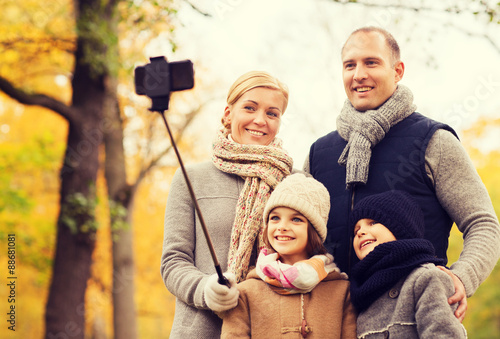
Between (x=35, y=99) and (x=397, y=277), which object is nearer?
(x=397, y=277)

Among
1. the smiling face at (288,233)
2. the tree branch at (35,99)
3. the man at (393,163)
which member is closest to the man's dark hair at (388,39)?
the man at (393,163)

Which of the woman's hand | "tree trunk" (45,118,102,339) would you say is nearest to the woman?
the woman's hand

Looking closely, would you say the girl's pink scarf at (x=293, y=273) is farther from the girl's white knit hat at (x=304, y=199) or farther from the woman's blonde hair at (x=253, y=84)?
the woman's blonde hair at (x=253, y=84)

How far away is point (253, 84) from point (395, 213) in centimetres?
104

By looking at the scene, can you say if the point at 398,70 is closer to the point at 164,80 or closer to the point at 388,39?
the point at 388,39

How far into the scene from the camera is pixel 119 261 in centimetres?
1122

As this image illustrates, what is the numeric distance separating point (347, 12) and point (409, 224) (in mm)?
9835

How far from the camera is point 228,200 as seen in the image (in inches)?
120

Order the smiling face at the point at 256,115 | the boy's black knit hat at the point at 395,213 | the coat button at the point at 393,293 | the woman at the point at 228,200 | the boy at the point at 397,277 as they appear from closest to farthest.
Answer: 1. the boy at the point at 397,277
2. the coat button at the point at 393,293
3. the boy's black knit hat at the point at 395,213
4. the woman at the point at 228,200
5. the smiling face at the point at 256,115

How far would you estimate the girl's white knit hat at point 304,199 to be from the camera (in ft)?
9.07

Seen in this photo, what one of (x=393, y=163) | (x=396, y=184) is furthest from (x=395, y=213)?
(x=393, y=163)

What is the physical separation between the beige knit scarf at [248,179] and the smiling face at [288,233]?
0.14 m

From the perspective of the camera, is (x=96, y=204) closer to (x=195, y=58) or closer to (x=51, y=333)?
(x=51, y=333)

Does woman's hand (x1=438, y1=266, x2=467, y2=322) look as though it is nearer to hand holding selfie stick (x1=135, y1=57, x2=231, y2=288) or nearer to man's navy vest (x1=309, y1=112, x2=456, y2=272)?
man's navy vest (x1=309, y1=112, x2=456, y2=272)
